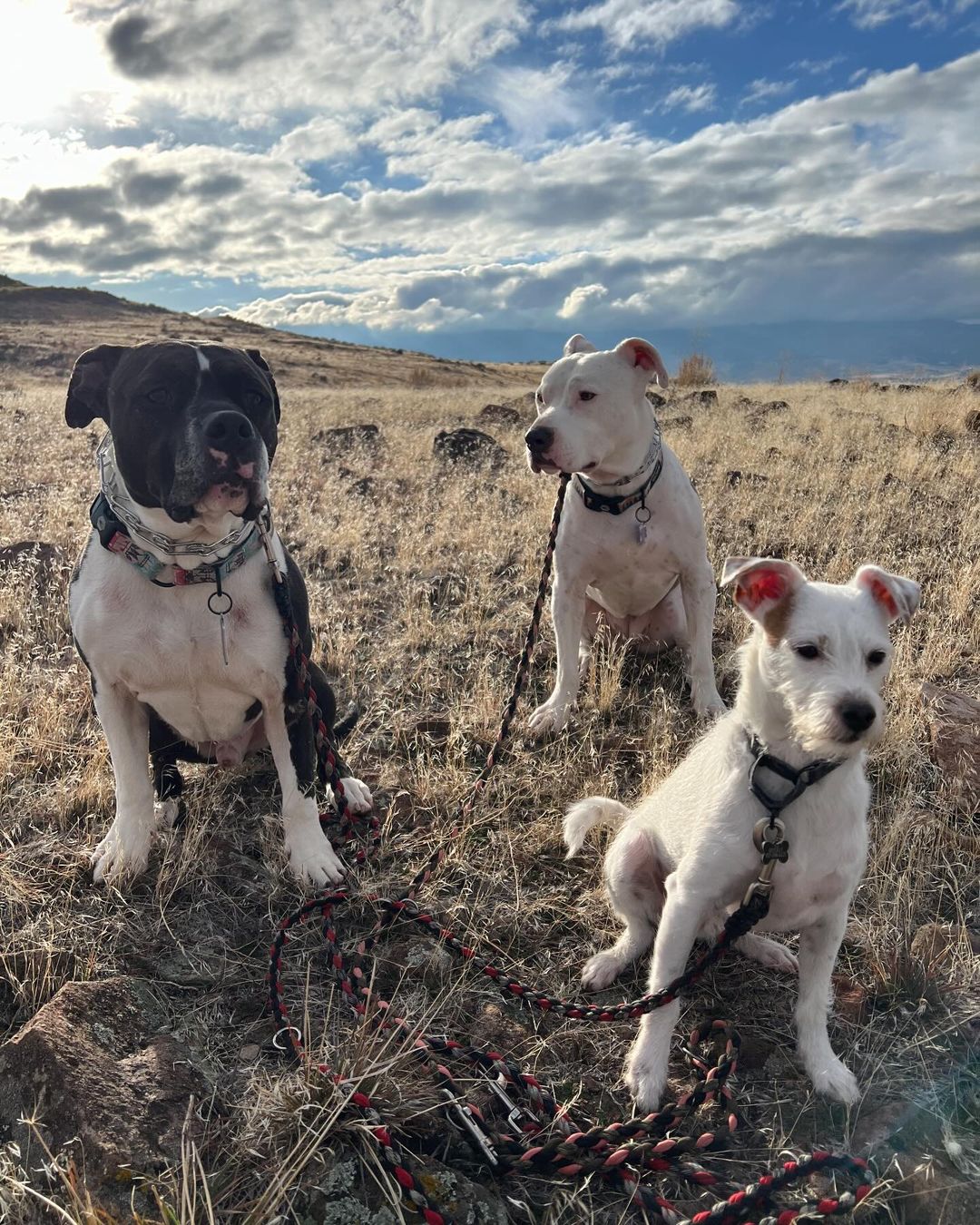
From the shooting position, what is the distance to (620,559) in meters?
4.33

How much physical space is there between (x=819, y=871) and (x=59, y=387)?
84.2 ft

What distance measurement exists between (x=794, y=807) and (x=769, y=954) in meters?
0.75

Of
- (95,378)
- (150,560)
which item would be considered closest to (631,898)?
(150,560)

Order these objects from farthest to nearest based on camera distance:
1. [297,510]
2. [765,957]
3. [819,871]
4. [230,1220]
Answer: [297,510], [765,957], [819,871], [230,1220]

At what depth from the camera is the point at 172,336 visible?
26000 mm

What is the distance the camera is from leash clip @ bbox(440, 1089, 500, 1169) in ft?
6.57

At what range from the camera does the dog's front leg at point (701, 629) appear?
14.4 feet

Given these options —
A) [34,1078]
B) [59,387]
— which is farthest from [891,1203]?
[59,387]

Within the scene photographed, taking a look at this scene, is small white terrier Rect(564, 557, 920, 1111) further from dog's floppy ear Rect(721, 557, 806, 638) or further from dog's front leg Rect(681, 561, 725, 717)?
dog's front leg Rect(681, 561, 725, 717)

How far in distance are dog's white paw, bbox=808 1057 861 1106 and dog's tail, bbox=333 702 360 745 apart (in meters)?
2.25

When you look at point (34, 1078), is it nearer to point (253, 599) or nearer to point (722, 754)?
point (253, 599)

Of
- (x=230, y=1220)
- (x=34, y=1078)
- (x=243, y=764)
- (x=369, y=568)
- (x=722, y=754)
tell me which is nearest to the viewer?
(x=230, y=1220)

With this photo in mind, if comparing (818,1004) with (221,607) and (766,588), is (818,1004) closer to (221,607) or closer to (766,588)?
(766,588)

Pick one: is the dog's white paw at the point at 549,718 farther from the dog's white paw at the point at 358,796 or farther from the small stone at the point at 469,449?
the small stone at the point at 469,449
